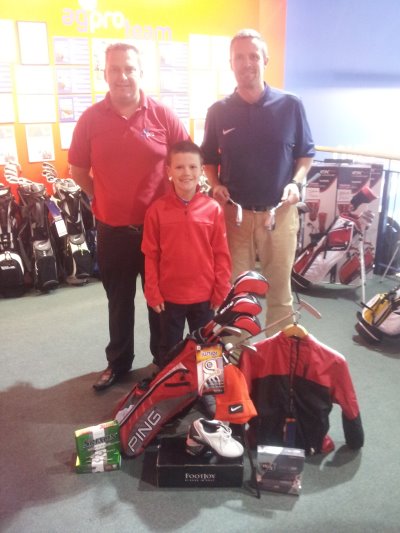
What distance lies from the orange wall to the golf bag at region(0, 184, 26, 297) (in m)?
0.46

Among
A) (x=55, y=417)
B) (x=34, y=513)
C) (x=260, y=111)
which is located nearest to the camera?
(x=34, y=513)

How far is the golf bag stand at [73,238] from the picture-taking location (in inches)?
159

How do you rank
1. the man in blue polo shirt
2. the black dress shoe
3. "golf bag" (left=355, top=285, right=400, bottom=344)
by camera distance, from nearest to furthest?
the man in blue polo shirt
the black dress shoe
"golf bag" (left=355, top=285, right=400, bottom=344)

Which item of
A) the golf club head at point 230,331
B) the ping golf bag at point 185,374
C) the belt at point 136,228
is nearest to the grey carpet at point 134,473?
the ping golf bag at point 185,374

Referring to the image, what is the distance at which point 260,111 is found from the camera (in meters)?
2.16

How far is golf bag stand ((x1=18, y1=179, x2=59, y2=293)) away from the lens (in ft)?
12.7

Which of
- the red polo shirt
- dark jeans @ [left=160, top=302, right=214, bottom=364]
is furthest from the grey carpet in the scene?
the red polo shirt

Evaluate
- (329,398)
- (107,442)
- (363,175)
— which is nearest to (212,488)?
(107,442)

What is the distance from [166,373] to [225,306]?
374 mm

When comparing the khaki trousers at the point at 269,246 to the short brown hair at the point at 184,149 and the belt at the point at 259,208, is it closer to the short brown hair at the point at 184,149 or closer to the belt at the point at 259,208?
the belt at the point at 259,208

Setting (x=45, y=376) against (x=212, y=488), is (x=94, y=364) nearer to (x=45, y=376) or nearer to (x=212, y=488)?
(x=45, y=376)

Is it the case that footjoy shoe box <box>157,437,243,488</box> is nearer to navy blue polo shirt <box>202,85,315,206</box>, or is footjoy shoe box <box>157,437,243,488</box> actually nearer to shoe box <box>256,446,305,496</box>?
shoe box <box>256,446,305,496</box>

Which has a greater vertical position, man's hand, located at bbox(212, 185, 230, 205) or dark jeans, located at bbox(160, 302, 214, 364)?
man's hand, located at bbox(212, 185, 230, 205)

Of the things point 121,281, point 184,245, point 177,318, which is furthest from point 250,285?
point 121,281
